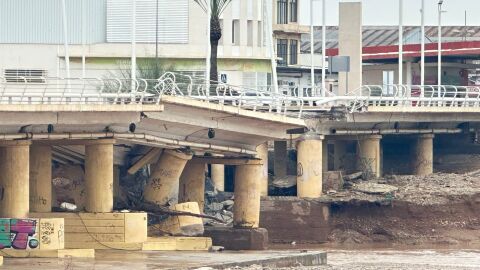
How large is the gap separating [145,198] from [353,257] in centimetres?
755

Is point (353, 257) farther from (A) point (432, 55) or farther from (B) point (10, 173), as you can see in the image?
(A) point (432, 55)

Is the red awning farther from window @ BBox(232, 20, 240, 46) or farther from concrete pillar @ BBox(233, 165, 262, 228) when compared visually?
concrete pillar @ BBox(233, 165, 262, 228)

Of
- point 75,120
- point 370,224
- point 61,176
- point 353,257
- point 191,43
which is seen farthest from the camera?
point 191,43

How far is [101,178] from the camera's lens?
69500 millimetres

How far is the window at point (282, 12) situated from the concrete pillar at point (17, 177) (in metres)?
59.1

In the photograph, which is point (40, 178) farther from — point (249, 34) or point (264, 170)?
point (249, 34)

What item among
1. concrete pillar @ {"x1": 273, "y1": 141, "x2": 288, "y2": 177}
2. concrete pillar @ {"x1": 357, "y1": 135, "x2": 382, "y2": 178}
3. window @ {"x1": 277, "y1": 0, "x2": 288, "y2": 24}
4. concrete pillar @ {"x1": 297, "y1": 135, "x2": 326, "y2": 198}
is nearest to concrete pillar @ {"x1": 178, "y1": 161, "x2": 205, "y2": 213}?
concrete pillar @ {"x1": 297, "y1": 135, "x2": 326, "y2": 198}

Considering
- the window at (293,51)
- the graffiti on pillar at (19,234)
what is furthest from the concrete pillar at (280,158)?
the window at (293,51)

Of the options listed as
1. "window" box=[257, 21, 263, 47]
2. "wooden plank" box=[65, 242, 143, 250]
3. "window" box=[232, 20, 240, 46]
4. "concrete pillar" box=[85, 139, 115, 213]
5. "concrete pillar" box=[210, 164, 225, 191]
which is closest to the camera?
"wooden plank" box=[65, 242, 143, 250]

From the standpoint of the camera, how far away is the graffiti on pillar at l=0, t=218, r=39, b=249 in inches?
2542

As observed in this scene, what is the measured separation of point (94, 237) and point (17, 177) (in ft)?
11.5

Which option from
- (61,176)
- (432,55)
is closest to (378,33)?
(432,55)

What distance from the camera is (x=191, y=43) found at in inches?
4038

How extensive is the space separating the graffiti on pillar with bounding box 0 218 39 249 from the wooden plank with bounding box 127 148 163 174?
435 inches
